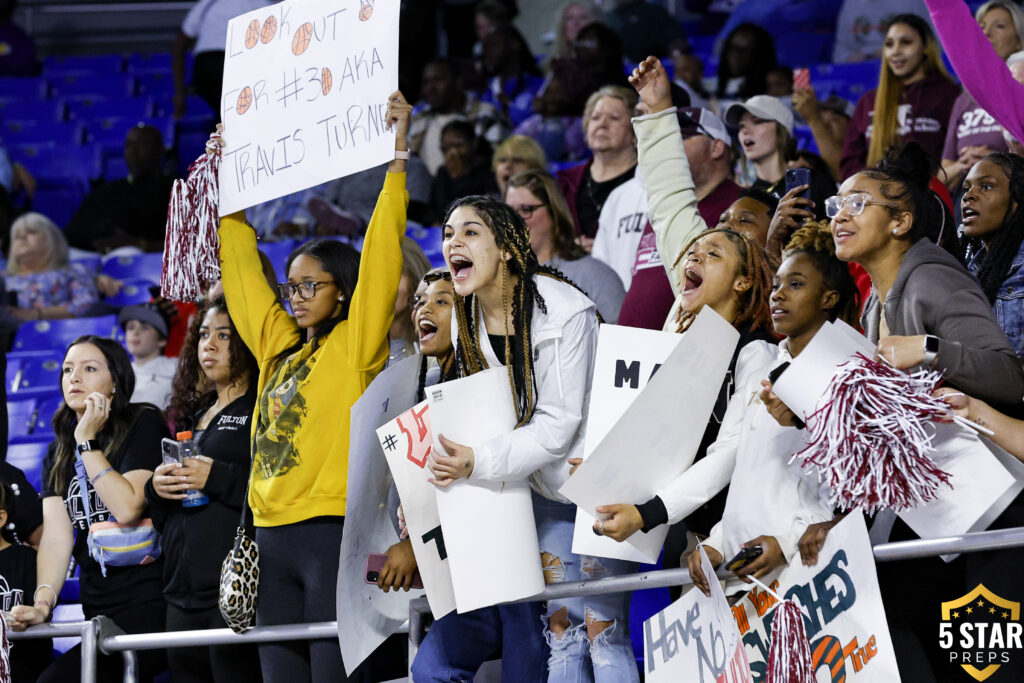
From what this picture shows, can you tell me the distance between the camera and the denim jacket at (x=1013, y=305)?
3.52 metres

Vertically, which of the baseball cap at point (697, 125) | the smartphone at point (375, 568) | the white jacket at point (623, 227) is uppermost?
the baseball cap at point (697, 125)

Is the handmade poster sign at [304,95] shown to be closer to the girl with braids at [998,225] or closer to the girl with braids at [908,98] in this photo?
the girl with braids at [998,225]

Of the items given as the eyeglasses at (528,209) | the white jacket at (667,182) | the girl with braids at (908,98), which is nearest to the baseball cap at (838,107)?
the girl with braids at (908,98)

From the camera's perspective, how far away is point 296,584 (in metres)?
3.98

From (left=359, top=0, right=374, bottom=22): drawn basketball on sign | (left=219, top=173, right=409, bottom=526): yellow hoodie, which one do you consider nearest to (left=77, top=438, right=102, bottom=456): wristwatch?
(left=219, top=173, right=409, bottom=526): yellow hoodie

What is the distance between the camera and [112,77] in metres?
10.8

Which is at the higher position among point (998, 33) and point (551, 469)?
point (998, 33)

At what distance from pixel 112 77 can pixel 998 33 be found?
7.25 metres

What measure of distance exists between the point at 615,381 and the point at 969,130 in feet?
8.12

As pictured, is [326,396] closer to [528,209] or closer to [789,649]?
[528,209]

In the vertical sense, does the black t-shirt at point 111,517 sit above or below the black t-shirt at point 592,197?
below

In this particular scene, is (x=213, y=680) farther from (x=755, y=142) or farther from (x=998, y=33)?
(x=998, y=33)

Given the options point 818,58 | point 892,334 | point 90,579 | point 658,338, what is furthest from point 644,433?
point 818,58

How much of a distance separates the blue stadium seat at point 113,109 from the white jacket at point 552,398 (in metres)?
7.12
